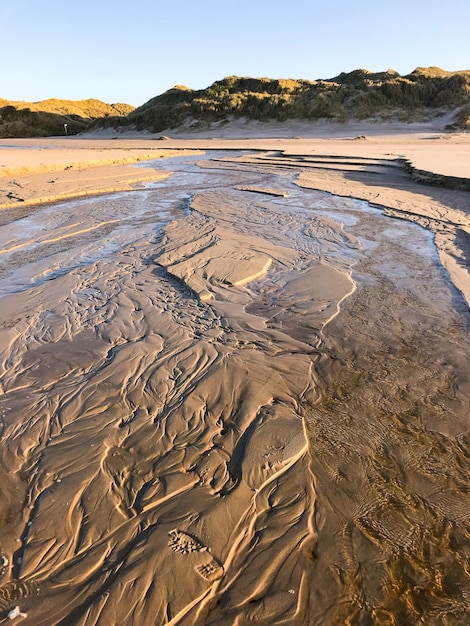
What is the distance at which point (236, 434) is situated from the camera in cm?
251

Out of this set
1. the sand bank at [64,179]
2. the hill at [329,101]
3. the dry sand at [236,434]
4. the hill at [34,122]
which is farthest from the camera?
the hill at [34,122]

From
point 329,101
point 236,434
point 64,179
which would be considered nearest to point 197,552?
point 236,434

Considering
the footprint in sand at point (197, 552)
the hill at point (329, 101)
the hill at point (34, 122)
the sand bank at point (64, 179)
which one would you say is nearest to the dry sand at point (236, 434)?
the footprint in sand at point (197, 552)

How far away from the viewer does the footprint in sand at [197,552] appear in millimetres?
1734

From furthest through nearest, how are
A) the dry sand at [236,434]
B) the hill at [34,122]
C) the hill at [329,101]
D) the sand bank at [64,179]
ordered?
the hill at [34,122] → the hill at [329,101] → the sand bank at [64,179] → the dry sand at [236,434]

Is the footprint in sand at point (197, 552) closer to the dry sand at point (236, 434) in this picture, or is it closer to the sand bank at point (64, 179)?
the dry sand at point (236, 434)

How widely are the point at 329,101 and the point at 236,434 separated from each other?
121 ft

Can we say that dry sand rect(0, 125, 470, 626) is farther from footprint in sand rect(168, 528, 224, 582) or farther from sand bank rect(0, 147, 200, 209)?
sand bank rect(0, 147, 200, 209)

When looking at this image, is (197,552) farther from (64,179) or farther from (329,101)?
(329,101)

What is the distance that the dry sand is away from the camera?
1706 millimetres

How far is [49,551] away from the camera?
6.06ft

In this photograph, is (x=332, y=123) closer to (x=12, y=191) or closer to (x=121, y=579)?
(x=12, y=191)

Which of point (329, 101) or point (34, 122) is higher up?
point (329, 101)

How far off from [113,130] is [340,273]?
1801 inches
